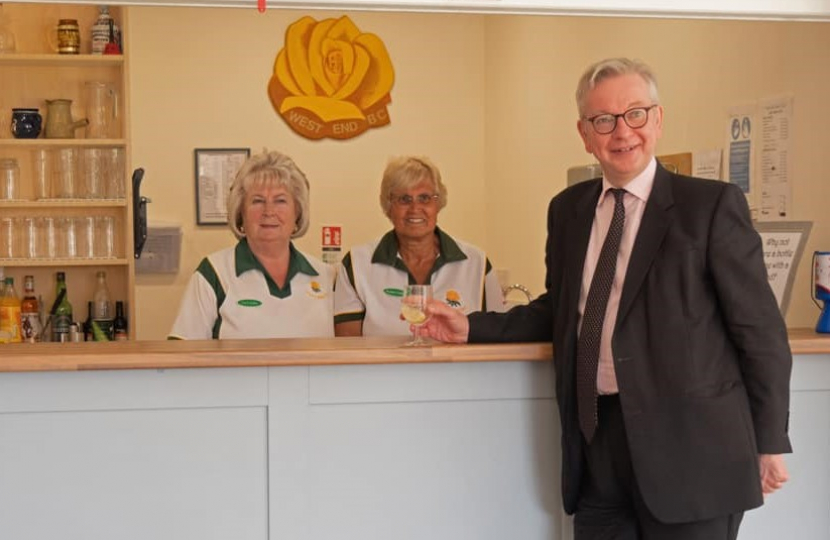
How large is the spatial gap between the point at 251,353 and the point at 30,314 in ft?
9.76

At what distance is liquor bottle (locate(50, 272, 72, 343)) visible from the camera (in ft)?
17.4

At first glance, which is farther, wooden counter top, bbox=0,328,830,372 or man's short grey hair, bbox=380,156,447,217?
man's short grey hair, bbox=380,156,447,217

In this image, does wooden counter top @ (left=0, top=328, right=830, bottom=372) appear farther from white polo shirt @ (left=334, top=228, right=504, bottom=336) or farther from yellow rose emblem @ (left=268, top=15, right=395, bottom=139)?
yellow rose emblem @ (left=268, top=15, right=395, bottom=139)

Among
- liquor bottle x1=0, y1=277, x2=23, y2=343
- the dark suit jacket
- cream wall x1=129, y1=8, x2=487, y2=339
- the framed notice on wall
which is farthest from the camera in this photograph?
cream wall x1=129, y1=8, x2=487, y2=339

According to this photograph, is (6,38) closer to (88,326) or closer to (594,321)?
(88,326)

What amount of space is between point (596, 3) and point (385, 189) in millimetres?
1254

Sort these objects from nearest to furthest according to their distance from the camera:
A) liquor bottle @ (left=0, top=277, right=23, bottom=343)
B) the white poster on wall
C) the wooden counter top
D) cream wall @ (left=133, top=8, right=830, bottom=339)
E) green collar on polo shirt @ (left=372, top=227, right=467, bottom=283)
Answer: the wooden counter top
the white poster on wall
green collar on polo shirt @ (left=372, top=227, right=467, bottom=283)
liquor bottle @ (left=0, top=277, right=23, bottom=343)
cream wall @ (left=133, top=8, right=830, bottom=339)

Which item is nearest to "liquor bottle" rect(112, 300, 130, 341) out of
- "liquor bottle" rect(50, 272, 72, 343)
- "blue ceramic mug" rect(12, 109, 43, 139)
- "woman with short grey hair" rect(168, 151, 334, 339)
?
"liquor bottle" rect(50, 272, 72, 343)

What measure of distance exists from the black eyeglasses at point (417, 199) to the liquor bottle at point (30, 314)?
88.2 inches

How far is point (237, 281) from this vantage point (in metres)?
3.56

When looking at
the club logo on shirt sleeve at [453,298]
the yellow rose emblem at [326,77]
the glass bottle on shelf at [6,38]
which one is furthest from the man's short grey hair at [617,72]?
the yellow rose emblem at [326,77]

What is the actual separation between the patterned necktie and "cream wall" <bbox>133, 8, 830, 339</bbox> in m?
2.70

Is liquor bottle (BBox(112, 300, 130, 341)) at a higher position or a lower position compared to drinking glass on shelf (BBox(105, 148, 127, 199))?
lower

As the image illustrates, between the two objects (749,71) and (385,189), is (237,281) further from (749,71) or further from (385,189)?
(749,71)
